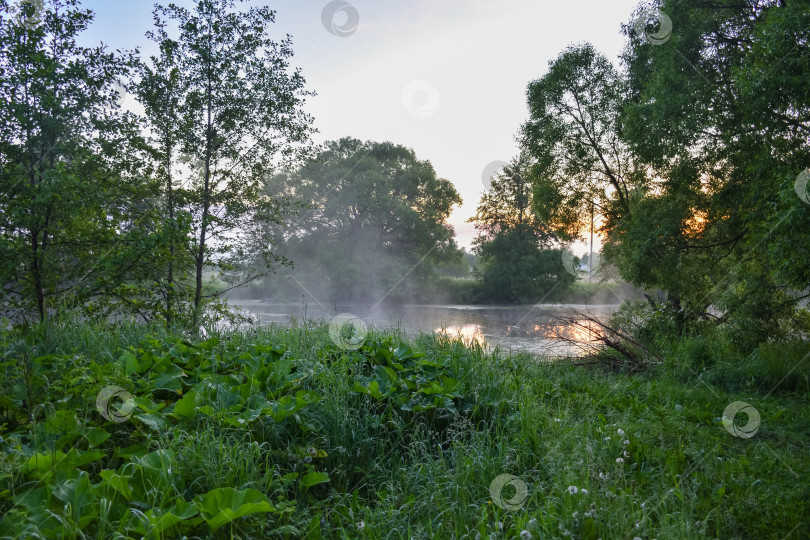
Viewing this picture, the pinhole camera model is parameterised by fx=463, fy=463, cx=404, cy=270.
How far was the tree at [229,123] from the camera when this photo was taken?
8.50 metres

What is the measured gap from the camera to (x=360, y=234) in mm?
27891

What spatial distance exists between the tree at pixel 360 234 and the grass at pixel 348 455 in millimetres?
22396

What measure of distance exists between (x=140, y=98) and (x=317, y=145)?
325cm

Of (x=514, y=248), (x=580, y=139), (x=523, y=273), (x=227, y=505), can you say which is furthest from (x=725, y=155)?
(x=514, y=248)

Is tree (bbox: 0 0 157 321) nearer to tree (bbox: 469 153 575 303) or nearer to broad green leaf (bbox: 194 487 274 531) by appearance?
broad green leaf (bbox: 194 487 274 531)

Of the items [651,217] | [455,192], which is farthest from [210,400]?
[455,192]

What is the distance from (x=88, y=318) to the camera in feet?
18.8

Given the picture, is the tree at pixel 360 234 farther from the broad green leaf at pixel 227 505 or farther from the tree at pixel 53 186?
the broad green leaf at pixel 227 505

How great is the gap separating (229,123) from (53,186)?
14.5 feet

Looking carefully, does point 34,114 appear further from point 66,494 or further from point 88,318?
point 66,494

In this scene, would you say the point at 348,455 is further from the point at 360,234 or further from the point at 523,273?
the point at 360,234

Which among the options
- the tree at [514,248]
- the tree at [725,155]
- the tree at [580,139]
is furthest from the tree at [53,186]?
the tree at [514,248]

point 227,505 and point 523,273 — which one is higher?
point 523,273

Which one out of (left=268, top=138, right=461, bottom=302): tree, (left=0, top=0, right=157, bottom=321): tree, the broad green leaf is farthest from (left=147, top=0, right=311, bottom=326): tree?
(left=268, top=138, right=461, bottom=302): tree
